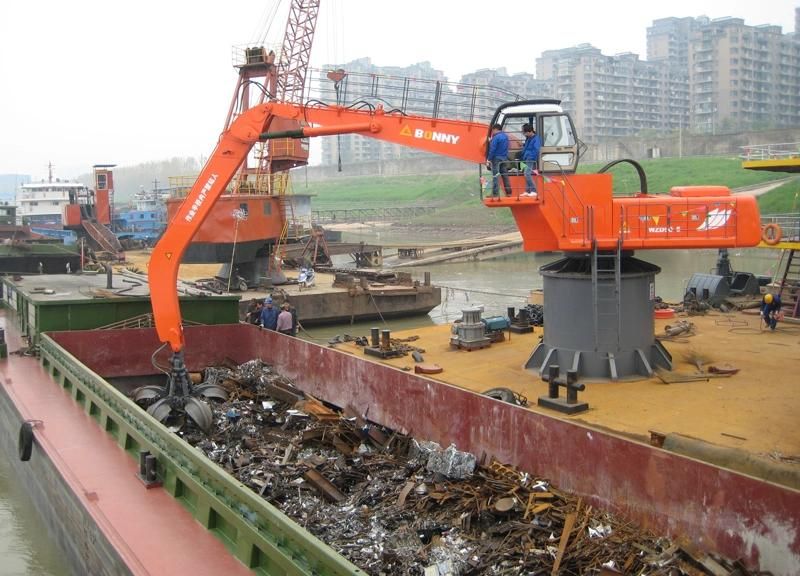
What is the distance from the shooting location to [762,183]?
5684 centimetres

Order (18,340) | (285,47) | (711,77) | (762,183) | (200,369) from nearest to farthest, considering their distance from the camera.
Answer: (200,369), (18,340), (285,47), (762,183), (711,77)

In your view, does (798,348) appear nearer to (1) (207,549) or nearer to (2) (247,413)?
(2) (247,413)

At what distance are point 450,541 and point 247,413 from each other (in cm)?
549

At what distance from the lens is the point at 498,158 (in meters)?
11.7

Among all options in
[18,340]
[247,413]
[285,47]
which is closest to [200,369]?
[247,413]

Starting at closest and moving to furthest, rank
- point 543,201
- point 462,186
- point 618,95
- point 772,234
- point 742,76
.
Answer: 1. point 543,201
2. point 772,234
3. point 462,186
4. point 742,76
5. point 618,95

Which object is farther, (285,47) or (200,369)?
(285,47)

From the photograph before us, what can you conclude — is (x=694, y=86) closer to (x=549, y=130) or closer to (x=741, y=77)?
(x=741, y=77)

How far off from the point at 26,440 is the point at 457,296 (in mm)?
23730

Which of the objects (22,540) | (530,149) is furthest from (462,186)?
(22,540)

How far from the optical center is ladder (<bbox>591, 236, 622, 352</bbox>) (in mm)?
11422

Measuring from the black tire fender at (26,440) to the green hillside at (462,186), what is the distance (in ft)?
129

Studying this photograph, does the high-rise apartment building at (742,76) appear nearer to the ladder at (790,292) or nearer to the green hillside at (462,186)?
the green hillside at (462,186)

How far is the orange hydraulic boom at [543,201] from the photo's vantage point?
11297mm
